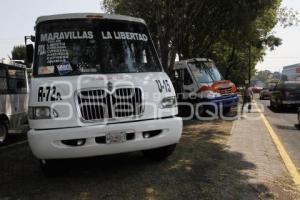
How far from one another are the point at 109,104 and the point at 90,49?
53.3 inches

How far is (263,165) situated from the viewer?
7.18 m

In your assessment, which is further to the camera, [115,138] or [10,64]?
[10,64]

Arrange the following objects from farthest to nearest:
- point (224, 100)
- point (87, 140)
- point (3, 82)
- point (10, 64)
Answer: point (224, 100) → point (10, 64) → point (3, 82) → point (87, 140)

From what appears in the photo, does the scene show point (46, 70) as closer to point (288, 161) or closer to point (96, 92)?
point (96, 92)

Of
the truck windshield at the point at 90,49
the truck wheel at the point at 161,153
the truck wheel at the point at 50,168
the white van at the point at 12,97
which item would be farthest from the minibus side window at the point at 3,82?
the truck wheel at the point at 161,153

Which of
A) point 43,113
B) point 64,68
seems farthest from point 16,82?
point 43,113

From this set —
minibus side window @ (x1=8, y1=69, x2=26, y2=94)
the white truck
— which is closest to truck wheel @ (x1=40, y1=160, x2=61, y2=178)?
the white truck

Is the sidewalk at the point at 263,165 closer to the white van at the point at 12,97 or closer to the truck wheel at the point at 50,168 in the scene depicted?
the truck wheel at the point at 50,168

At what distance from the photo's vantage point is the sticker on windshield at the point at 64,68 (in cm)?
668

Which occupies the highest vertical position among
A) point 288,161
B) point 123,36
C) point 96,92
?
point 123,36

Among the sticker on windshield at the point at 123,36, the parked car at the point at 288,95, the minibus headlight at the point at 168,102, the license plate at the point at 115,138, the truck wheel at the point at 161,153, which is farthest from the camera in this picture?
the parked car at the point at 288,95

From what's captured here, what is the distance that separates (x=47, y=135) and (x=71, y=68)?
4.41 ft

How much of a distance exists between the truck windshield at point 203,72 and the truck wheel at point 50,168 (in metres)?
11.2

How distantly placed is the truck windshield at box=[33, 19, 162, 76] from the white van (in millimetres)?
5391
